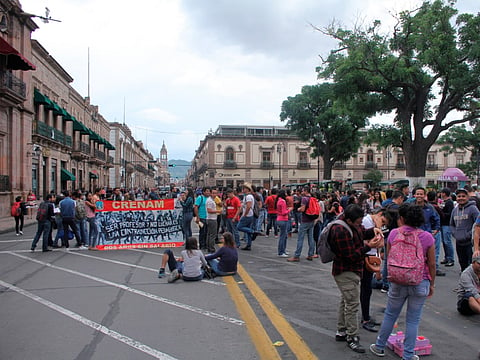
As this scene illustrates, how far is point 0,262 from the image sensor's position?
988 cm

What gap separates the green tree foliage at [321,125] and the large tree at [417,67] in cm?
1906

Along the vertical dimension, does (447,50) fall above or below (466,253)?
above

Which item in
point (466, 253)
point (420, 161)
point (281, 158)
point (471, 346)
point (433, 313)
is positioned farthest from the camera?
point (281, 158)

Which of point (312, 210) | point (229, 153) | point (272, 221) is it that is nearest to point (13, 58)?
point (272, 221)

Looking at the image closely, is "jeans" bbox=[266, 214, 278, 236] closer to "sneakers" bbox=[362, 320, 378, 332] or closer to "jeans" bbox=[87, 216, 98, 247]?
"jeans" bbox=[87, 216, 98, 247]

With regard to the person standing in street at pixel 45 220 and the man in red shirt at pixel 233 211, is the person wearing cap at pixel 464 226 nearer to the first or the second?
the man in red shirt at pixel 233 211

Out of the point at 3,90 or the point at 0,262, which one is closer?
the point at 0,262

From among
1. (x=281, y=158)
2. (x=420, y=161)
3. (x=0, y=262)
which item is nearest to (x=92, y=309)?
(x=0, y=262)

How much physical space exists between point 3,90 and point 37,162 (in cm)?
866

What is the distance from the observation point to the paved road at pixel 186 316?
4.38 m

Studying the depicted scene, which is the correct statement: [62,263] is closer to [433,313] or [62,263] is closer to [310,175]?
[433,313]

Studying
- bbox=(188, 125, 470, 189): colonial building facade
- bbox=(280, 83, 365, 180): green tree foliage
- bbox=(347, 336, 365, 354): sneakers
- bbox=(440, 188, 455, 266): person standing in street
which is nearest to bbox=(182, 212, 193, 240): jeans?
bbox=(440, 188, 455, 266): person standing in street

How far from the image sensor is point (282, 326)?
16.8 ft

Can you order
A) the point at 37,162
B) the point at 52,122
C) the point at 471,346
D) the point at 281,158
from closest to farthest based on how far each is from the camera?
1. the point at 471,346
2. the point at 37,162
3. the point at 52,122
4. the point at 281,158
